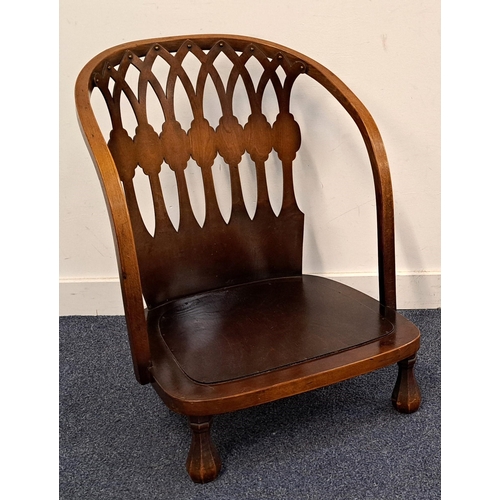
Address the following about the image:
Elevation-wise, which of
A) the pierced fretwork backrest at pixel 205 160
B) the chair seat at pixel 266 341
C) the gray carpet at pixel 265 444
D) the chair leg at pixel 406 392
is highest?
the pierced fretwork backrest at pixel 205 160

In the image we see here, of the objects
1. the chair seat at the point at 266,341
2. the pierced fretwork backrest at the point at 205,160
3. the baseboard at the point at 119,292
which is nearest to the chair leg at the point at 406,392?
the chair seat at the point at 266,341

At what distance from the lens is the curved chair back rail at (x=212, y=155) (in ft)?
4.41

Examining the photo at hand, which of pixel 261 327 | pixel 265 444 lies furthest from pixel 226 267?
pixel 265 444

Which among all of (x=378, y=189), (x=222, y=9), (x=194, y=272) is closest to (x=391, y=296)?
(x=378, y=189)

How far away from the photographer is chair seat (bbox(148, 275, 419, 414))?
1.12m

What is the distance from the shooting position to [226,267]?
59.0 inches

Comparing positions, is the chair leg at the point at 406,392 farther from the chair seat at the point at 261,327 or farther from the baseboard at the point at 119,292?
the baseboard at the point at 119,292

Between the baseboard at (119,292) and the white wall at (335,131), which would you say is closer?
the white wall at (335,131)

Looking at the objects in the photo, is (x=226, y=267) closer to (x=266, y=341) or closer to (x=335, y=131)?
(x=266, y=341)

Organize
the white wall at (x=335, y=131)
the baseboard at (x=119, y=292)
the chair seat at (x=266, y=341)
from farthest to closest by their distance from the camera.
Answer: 1. the baseboard at (x=119, y=292)
2. the white wall at (x=335, y=131)
3. the chair seat at (x=266, y=341)

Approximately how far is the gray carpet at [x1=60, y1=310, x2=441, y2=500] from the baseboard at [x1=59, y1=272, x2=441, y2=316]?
28 centimetres

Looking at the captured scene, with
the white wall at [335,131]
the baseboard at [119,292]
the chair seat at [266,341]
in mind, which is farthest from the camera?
the baseboard at [119,292]

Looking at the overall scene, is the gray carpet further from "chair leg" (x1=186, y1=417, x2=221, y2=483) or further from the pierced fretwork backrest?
the pierced fretwork backrest

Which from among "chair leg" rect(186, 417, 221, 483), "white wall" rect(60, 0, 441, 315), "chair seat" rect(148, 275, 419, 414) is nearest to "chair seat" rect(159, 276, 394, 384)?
"chair seat" rect(148, 275, 419, 414)
